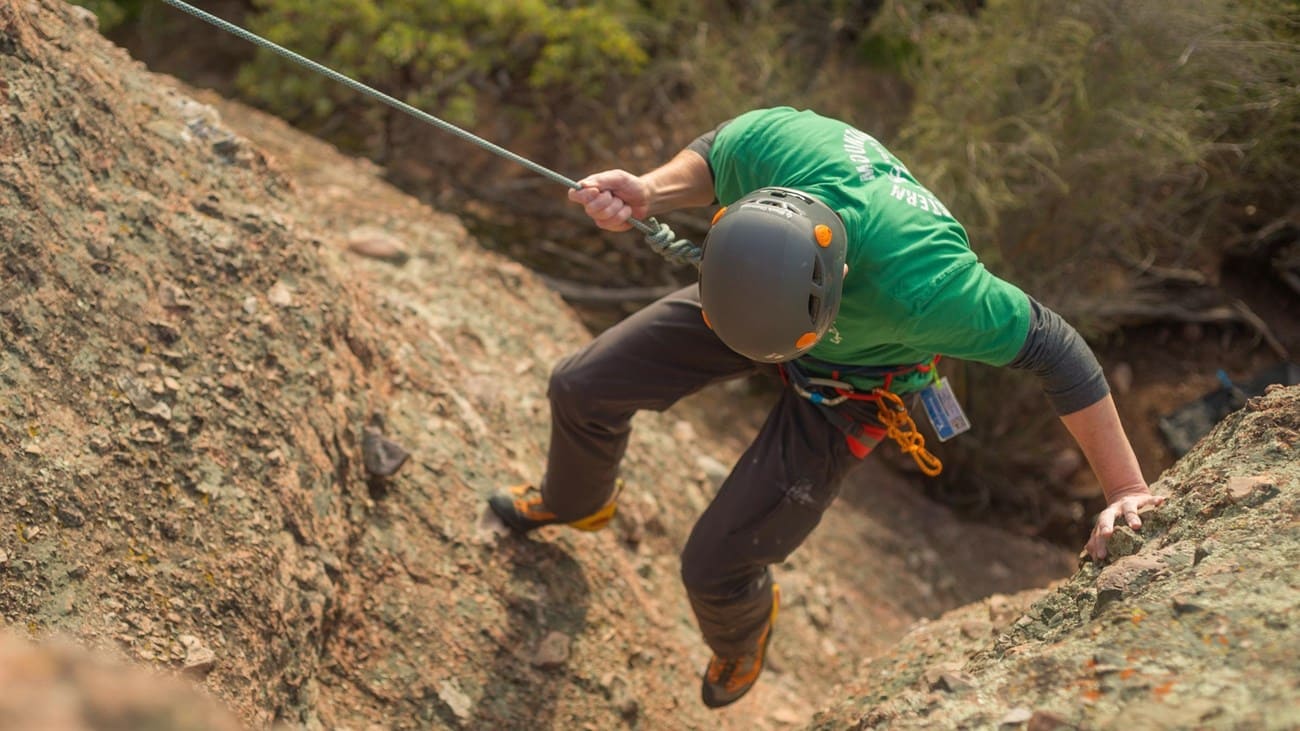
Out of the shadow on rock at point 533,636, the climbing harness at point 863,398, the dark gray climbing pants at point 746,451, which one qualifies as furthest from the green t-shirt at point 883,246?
the shadow on rock at point 533,636

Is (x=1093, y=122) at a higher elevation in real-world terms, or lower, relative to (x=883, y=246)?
lower

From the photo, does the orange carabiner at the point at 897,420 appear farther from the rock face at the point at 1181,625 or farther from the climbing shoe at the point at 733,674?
the climbing shoe at the point at 733,674

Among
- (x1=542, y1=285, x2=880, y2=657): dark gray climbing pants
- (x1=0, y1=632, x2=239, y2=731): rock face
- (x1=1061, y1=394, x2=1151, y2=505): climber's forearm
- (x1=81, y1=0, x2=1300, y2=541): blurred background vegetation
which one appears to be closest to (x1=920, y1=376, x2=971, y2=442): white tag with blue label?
(x1=542, y1=285, x2=880, y2=657): dark gray climbing pants

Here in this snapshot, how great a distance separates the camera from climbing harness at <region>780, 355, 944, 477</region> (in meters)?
2.96

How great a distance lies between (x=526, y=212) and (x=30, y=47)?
327 cm

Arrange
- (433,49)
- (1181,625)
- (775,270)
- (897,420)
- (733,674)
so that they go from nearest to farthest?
(1181,625)
(775,270)
(897,420)
(733,674)
(433,49)

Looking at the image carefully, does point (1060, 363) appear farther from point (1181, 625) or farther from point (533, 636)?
point (533, 636)

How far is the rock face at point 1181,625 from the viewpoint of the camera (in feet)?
5.99

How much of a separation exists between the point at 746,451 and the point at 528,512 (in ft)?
2.62

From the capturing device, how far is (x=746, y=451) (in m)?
3.20

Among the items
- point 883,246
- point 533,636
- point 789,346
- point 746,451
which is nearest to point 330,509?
point 533,636

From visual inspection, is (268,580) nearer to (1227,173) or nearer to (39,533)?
(39,533)

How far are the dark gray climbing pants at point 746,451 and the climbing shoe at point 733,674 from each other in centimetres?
38

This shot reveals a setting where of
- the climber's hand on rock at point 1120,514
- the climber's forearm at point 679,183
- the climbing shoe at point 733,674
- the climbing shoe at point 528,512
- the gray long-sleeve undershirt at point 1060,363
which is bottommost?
the climbing shoe at point 733,674
